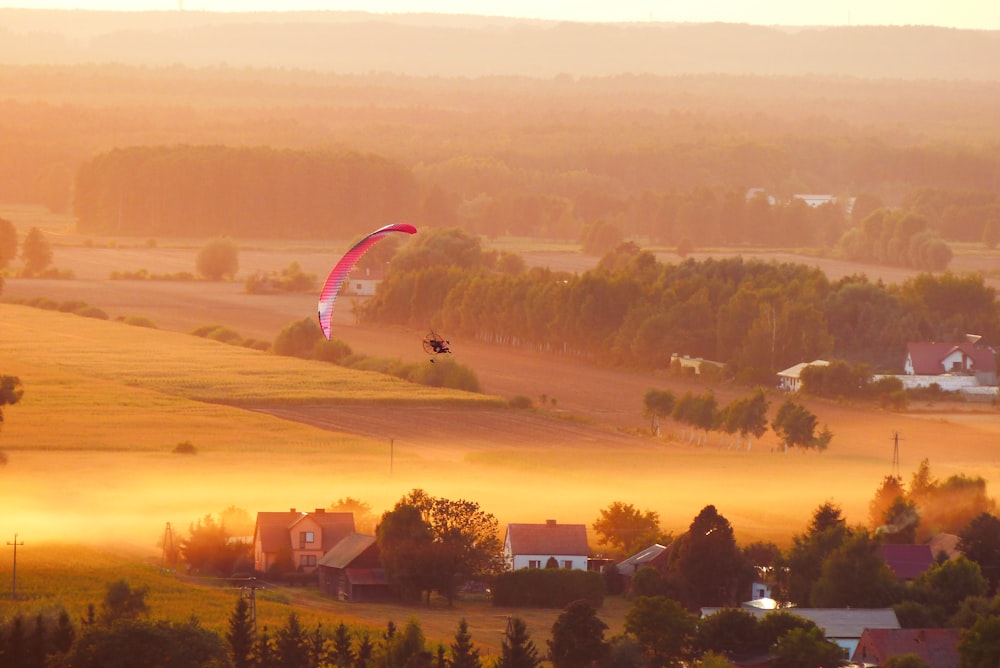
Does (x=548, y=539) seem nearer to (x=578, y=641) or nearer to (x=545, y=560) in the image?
(x=545, y=560)

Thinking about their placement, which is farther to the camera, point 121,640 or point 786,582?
point 786,582

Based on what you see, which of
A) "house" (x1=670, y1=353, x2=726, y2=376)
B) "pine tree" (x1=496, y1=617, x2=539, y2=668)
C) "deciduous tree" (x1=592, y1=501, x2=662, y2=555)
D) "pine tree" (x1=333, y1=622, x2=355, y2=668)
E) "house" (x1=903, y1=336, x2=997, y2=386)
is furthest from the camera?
"house" (x1=670, y1=353, x2=726, y2=376)

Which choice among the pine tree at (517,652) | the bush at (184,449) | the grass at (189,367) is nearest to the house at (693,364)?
the grass at (189,367)

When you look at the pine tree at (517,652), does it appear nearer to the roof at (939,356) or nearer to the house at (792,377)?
the house at (792,377)

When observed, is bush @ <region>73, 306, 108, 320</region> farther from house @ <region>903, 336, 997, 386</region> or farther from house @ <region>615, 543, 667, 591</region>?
house @ <region>615, 543, 667, 591</region>

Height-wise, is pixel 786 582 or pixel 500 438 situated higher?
pixel 500 438

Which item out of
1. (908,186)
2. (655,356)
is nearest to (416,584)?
(655,356)

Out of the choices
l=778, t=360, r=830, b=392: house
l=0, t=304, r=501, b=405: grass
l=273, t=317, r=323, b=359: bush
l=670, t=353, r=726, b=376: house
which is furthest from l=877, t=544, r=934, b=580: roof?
l=273, t=317, r=323, b=359: bush

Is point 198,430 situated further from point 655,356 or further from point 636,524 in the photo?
point 655,356
